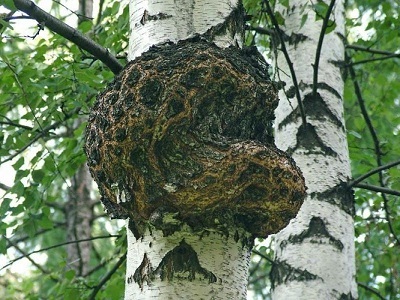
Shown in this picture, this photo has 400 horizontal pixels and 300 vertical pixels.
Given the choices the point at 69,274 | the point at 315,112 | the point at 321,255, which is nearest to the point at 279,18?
the point at 315,112

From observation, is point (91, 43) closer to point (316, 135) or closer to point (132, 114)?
point (132, 114)

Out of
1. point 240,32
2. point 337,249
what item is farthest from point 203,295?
point 337,249

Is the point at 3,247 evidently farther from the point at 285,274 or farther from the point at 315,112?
the point at 315,112

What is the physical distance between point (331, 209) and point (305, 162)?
0.21 metres

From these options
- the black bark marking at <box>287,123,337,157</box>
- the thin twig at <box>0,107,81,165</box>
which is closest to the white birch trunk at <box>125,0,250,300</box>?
the black bark marking at <box>287,123,337,157</box>

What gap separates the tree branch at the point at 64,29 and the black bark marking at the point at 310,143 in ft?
3.23

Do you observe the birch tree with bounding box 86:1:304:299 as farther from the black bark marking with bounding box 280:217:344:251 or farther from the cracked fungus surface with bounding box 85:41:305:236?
the black bark marking with bounding box 280:217:344:251

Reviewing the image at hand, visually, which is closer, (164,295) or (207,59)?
(164,295)

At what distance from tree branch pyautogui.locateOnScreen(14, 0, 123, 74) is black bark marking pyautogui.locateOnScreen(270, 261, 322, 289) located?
1019 mm

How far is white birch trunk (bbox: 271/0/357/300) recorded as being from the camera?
2.56 metres

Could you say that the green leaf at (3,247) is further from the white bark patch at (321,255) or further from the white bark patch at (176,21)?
the white bark patch at (176,21)

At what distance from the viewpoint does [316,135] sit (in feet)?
9.18

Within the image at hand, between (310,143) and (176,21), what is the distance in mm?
1051

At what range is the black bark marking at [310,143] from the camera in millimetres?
2764
